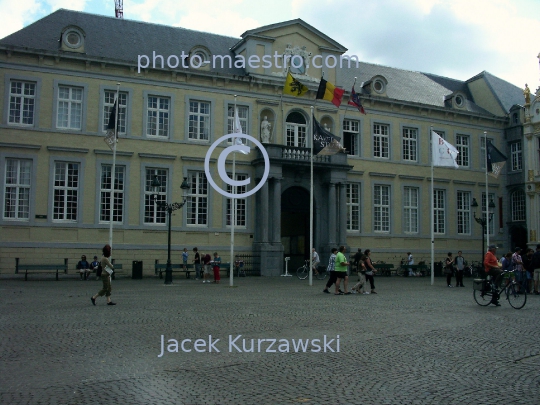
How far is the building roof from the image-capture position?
112ft

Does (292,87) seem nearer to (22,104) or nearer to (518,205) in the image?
(22,104)

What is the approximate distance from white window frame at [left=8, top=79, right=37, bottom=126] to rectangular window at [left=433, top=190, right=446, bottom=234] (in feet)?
93.5

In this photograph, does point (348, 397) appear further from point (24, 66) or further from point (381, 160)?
point (381, 160)

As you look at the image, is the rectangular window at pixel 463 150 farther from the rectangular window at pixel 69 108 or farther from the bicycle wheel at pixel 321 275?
the rectangular window at pixel 69 108

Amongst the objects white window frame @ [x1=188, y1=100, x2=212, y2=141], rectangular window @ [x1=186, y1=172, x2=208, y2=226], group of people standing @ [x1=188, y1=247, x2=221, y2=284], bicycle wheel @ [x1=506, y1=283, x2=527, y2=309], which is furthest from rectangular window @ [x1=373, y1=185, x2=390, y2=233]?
bicycle wheel @ [x1=506, y1=283, x2=527, y2=309]

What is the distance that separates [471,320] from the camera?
13875 mm

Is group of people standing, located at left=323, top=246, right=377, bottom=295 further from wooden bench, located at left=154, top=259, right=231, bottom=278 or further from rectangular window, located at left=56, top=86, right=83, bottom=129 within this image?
rectangular window, located at left=56, top=86, right=83, bottom=129

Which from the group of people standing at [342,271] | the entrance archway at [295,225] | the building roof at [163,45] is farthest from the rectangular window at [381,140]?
the group of people standing at [342,271]

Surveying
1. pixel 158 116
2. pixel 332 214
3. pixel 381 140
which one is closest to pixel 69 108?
pixel 158 116

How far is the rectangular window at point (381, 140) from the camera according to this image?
42344mm

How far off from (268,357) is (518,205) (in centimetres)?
4299

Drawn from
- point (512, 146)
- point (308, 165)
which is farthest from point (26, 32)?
point (512, 146)

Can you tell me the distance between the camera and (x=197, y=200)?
35.8m

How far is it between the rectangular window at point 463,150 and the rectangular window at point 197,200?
21.2 m
